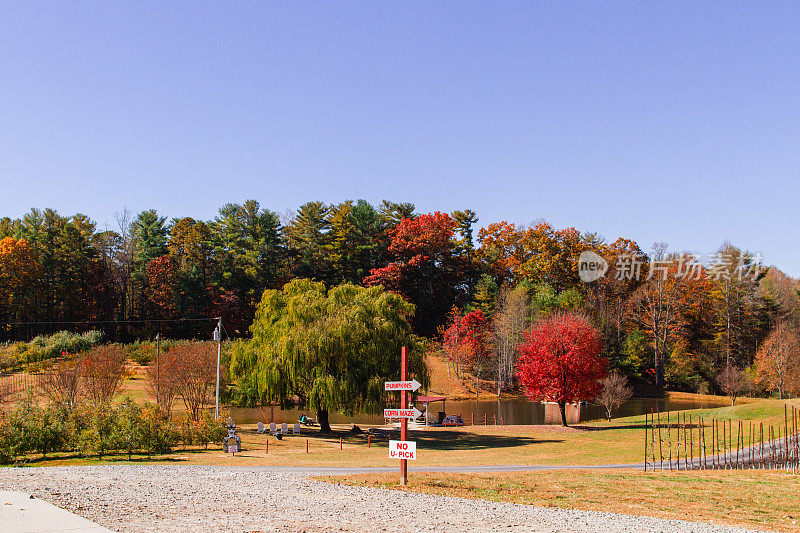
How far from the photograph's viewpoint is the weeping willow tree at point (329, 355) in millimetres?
32594

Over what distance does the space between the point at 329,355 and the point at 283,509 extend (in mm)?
21443

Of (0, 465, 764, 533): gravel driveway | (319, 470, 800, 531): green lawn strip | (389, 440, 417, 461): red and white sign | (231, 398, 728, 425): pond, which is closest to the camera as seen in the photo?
(0, 465, 764, 533): gravel driveway

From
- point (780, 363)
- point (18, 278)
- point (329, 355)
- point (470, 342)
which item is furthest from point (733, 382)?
point (18, 278)

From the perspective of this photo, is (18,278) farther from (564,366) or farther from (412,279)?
(564,366)

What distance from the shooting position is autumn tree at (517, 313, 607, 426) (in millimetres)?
41188

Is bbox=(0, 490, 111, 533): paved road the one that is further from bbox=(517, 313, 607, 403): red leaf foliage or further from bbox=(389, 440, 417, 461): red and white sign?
bbox=(517, 313, 607, 403): red leaf foliage

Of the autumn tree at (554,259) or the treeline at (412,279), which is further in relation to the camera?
the autumn tree at (554,259)

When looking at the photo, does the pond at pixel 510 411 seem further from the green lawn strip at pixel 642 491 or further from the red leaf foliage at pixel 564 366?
the green lawn strip at pixel 642 491

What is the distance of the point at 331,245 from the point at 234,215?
40.7ft

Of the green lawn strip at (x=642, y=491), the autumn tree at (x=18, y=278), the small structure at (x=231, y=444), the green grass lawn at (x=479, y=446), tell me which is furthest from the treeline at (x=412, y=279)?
the green lawn strip at (x=642, y=491)

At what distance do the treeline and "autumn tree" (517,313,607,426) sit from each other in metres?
24.0

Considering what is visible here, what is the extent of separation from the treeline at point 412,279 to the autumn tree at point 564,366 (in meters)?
24.0

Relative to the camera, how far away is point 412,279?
78.1 meters

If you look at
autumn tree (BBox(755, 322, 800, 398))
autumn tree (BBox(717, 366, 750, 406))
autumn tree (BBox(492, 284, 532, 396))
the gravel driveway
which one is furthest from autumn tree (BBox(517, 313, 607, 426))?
the gravel driveway
